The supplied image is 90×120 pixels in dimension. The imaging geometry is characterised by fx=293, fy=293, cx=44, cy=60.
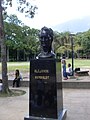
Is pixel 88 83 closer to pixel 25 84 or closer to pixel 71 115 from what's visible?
pixel 25 84

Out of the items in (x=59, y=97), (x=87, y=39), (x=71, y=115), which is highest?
(x=87, y=39)

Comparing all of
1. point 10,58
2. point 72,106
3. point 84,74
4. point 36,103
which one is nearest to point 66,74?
point 84,74

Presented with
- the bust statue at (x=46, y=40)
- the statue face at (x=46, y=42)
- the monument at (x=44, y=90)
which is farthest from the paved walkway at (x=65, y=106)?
the statue face at (x=46, y=42)

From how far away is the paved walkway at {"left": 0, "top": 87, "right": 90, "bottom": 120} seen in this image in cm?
884

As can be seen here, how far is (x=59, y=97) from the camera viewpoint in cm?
807

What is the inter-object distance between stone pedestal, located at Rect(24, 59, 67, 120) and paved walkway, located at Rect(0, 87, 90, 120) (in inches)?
40.6

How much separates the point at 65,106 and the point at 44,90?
3.03 m

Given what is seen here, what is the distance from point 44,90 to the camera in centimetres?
770

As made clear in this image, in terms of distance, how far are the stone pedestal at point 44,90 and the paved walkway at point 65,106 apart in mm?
1031

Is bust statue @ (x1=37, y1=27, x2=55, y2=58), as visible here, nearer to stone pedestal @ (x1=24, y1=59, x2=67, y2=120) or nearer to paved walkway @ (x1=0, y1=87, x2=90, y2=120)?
stone pedestal @ (x1=24, y1=59, x2=67, y2=120)

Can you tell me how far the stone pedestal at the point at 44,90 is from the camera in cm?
764

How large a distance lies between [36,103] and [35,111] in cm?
21

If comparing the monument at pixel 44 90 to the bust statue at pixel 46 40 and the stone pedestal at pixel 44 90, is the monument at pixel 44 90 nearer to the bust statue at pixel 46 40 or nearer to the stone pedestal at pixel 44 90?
the stone pedestal at pixel 44 90

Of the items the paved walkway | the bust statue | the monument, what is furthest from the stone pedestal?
the paved walkway
